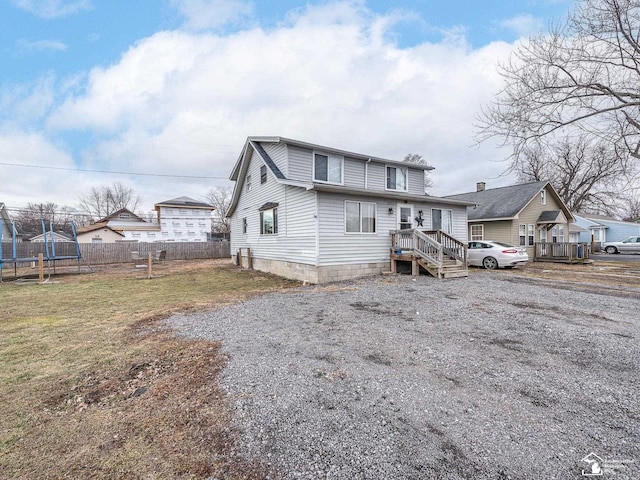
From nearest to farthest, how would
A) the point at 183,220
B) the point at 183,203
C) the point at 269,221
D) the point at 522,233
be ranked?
the point at 269,221 < the point at 522,233 < the point at 183,203 < the point at 183,220

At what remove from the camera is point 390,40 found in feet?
39.5

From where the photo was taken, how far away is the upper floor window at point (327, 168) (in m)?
12.7

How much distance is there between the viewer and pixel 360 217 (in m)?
11.0

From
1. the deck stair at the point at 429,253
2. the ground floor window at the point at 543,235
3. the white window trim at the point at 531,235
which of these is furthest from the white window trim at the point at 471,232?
the deck stair at the point at 429,253

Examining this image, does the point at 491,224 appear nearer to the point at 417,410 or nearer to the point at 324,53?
the point at 324,53

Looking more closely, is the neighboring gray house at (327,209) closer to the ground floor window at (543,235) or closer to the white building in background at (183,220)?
the ground floor window at (543,235)

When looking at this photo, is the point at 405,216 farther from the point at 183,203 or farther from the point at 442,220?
the point at 183,203

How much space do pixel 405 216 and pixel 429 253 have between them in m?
2.26

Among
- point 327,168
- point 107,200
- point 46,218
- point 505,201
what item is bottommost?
point 505,201

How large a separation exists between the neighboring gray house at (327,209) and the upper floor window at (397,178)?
0.17 feet

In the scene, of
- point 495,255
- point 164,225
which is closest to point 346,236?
point 495,255

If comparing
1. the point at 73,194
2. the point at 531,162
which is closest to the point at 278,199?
the point at 531,162

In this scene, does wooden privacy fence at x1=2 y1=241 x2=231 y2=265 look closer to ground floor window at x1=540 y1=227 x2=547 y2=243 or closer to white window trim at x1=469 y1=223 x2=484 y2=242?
white window trim at x1=469 y1=223 x2=484 y2=242

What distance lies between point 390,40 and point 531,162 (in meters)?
27.4
